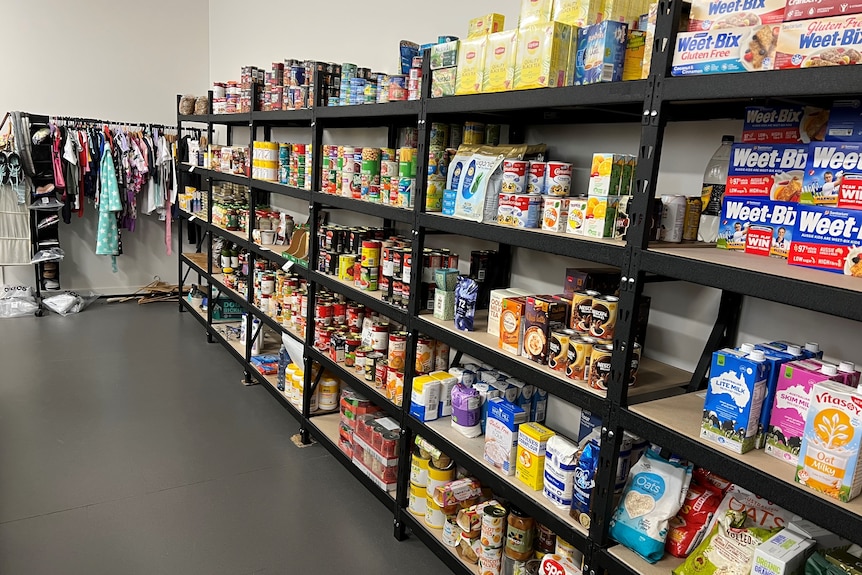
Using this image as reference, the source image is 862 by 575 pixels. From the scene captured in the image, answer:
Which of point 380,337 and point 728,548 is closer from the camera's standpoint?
point 728,548

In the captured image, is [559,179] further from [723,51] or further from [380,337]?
[380,337]

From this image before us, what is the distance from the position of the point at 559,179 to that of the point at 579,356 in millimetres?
626

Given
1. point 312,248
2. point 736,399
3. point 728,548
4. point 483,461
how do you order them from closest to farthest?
point 736,399 → point 728,548 → point 483,461 → point 312,248

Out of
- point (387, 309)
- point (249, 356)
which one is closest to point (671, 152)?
point (387, 309)

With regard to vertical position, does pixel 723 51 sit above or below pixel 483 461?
above

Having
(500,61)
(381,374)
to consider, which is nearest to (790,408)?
(500,61)

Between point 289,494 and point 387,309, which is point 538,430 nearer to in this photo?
point 387,309

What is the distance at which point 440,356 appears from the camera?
290cm

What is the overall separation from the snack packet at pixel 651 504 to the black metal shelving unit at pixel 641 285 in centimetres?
5

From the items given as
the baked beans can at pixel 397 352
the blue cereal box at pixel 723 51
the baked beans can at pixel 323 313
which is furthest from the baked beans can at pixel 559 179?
the baked beans can at pixel 323 313

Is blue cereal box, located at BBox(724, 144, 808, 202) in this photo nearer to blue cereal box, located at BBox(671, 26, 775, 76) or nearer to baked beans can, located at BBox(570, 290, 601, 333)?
blue cereal box, located at BBox(671, 26, 775, 76)

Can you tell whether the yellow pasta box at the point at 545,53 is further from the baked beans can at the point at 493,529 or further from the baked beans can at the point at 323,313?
the baked beans can at the point at 323,313

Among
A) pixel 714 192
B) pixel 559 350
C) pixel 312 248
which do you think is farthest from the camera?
pixel 312 248

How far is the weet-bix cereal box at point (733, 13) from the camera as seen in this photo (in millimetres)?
1456
